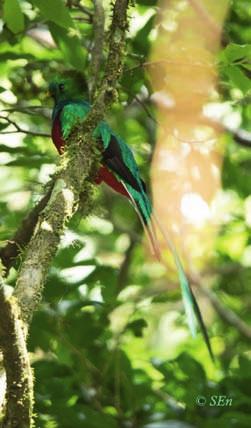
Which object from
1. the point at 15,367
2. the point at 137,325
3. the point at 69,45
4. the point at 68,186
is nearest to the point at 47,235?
the point at 68,186

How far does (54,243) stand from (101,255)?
3.31 m

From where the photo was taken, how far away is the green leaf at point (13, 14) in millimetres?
3084

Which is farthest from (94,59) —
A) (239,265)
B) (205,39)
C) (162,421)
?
(239,265)

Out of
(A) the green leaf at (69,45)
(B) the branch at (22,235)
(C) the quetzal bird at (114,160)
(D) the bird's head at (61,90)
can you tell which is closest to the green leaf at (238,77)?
(C) the quetzal bird at (114,160)

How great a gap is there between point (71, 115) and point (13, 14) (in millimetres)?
776

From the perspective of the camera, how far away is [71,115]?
3822mm

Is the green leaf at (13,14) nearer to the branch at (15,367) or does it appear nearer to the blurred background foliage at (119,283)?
Result: the blurred background foliage at (119,283)

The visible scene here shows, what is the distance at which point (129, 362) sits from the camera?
11.7ft

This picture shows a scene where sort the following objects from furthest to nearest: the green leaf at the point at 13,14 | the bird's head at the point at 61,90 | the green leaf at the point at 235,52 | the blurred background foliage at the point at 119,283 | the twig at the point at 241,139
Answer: the twig at the point at 241,139 < the bird's head at the point at 61,90 < the blurred background foliage at the point at 119,283 < the green leaf at the point at 13,14 < the green leaf at the point at 235,52

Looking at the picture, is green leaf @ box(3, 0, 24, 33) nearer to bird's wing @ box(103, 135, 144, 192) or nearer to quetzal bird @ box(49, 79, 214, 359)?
quetzal bird @ box(49, 79, 214, 359)

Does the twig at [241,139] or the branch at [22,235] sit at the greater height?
the twig at [241,139]

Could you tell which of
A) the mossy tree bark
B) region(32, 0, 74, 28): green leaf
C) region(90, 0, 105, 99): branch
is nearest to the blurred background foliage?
region(32, 0, 74, 28): green leaf

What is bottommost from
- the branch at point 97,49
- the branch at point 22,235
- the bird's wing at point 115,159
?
the branch at point 22,235

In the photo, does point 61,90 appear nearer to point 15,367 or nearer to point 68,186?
point 68,186
